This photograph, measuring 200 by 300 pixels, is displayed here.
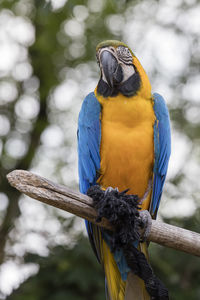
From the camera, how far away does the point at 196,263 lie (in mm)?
4320

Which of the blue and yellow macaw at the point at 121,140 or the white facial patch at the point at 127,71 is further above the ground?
the white facial patch at the point at 127,71

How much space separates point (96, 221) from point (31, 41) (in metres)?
4.93

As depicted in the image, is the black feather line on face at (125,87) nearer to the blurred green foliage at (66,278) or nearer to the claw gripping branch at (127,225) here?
the claw gripping branch at (127,225)

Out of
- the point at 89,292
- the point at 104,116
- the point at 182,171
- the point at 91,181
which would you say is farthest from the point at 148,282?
the point at 182,171

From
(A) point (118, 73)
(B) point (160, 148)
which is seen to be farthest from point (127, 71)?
(B) point (160, 148)

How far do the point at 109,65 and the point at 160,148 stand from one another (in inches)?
31.9

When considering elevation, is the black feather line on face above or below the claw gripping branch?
above

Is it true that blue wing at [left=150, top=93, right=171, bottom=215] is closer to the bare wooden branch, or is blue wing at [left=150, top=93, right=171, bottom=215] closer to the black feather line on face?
the black feather line on face

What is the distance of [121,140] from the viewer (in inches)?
116

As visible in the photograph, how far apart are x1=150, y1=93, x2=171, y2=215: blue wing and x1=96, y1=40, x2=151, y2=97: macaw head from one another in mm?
238

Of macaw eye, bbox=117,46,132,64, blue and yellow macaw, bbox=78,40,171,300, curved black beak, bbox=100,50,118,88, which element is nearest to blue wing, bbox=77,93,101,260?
blue and yellow macaw, bbox=78,40,171,300

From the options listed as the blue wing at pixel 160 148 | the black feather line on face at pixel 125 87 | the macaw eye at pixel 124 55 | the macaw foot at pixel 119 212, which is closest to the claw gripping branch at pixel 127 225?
the macaw foot at pixel 119 212

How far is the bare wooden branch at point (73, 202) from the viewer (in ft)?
7.02

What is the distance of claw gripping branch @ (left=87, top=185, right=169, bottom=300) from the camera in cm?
230
